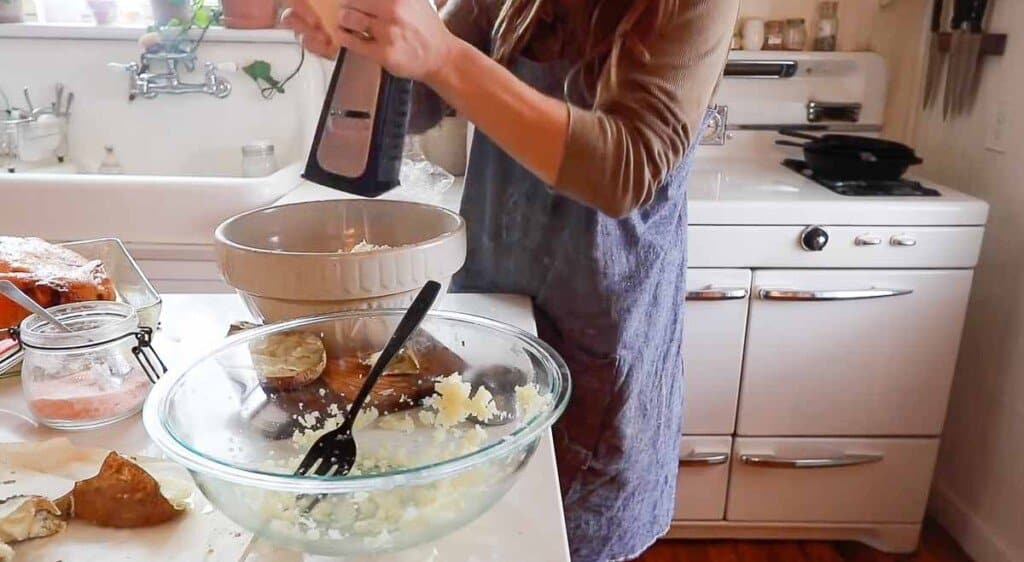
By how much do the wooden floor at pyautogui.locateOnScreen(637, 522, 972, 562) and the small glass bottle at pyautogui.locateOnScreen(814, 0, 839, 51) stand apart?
1.16m

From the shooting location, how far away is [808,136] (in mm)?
1834

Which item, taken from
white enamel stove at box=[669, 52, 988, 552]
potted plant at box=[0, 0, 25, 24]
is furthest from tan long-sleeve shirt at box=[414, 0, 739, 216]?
potted plant at box=[0, 0, 25, 24]

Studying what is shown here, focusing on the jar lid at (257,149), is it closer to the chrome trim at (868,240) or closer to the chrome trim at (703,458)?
the chrome trim at (703,458)

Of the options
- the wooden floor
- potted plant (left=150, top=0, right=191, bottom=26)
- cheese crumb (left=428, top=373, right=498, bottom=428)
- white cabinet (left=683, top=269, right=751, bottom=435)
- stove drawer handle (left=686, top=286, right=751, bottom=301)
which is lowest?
the wooden floor

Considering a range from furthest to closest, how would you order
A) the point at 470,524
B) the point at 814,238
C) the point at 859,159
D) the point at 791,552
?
1. the point at 791,552
2. the point at 859,159
3. the point at 814,238
4. the point at 470,524

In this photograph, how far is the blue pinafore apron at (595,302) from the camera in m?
0.87

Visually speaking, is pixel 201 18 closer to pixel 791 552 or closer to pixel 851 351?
pixel 851 351

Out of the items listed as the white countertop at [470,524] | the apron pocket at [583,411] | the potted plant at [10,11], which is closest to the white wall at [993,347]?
the apron pocket at [583,411]

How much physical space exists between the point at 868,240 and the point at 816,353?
247 mm

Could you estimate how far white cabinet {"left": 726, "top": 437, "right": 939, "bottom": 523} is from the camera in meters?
1.65

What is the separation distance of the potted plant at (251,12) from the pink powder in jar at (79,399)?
0.38m

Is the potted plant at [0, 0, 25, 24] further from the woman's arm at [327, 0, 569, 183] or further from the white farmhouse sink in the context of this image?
the woman's arm at [327, 0, 569, 183]

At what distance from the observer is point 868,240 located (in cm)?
151

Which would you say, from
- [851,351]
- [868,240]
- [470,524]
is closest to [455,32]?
[470,524]
